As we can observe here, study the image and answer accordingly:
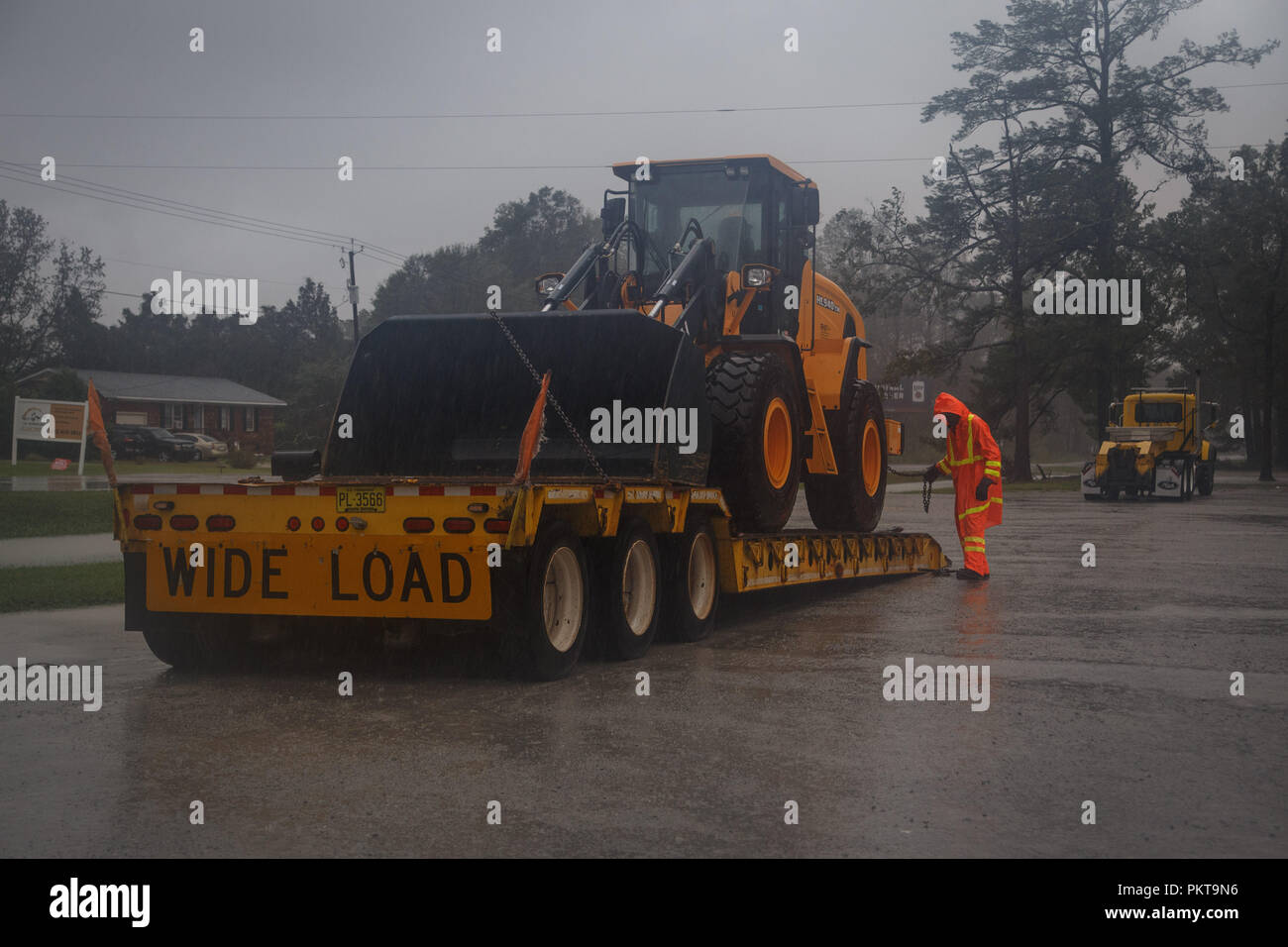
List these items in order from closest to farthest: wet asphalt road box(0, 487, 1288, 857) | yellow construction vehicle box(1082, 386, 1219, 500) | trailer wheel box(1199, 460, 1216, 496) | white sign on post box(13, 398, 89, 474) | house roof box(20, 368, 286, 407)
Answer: wet asphalt road box(0, 487, 1288, 857)
yellow construction vehicle box(1082, 386, 1219, 500)
white sign on post box(13, 398, 89, 474)
trailer wheel box(1199, 460, 1216, 496)
house roof box(20, 368, 286, 407)

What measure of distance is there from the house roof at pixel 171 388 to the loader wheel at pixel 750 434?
187 ft

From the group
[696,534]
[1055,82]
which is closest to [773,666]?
[696,534]

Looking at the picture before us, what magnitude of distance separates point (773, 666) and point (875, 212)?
40220 mm

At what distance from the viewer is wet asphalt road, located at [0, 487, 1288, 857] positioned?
16.4 feet

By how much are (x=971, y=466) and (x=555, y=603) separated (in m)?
7.04

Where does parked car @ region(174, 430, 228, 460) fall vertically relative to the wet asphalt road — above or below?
above

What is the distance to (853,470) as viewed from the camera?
13734 millimetres

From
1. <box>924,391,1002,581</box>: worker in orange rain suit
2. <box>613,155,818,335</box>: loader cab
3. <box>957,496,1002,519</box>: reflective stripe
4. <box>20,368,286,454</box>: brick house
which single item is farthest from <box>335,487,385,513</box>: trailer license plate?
<box>20,368,286,454</box>: brick house

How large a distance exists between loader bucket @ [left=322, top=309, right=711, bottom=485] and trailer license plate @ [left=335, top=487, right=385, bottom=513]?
6.42 ft

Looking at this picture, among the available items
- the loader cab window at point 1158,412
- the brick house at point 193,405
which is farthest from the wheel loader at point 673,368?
the brick house at point 193,405

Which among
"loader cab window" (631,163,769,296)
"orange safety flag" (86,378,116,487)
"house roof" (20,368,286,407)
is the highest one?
"house roof" (20,368,286,407)

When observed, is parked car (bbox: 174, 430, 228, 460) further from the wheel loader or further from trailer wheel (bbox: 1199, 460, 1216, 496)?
the wheel loader

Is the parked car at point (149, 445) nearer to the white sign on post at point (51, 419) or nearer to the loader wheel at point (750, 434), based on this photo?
the white sign on post at point (51, 419)

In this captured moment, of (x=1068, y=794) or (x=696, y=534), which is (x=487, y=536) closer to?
(x=696, y=534)
